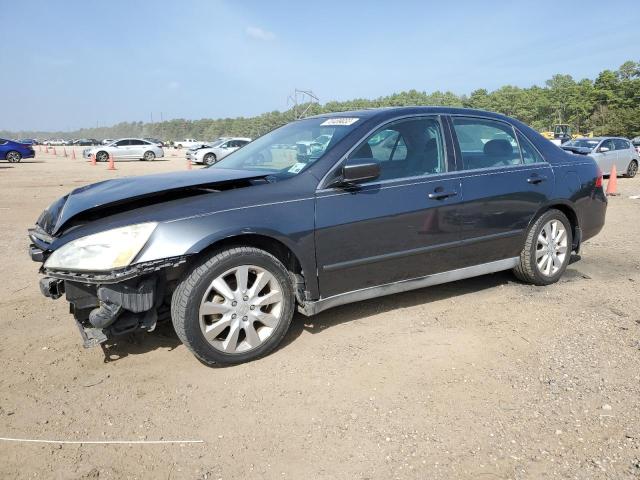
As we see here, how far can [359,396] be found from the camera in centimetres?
283

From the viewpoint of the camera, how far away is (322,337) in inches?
143

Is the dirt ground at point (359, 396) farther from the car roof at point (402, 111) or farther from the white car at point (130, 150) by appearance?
the white car at point (130, 150)

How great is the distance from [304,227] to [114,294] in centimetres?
122

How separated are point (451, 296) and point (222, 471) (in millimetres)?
2795

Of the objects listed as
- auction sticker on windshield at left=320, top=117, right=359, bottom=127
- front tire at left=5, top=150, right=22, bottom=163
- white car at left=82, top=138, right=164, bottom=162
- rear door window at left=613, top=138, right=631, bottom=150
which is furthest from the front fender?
white car at left=82, top=138, right=164, bottom=162

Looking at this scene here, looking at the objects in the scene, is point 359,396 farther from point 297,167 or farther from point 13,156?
point 13,156

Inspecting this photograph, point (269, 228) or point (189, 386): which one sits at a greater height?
point (269, 228)

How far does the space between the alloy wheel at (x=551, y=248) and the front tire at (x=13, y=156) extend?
29268 mm

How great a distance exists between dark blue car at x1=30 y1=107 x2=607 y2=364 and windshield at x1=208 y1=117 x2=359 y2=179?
0.06 feet

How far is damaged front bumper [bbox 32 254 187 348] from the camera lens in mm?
2824

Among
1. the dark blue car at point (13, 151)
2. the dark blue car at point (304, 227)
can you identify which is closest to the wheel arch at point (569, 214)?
the dark blue car at point (304, 227)

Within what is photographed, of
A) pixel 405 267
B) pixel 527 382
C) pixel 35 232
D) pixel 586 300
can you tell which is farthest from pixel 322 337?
pixel 586 300

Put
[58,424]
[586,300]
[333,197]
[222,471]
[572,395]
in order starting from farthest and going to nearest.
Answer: [586,300] < [333,197] < [572,395] < [58,424] < [222,471]

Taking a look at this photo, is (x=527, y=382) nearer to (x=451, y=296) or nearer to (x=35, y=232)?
(x=451, y=296)
